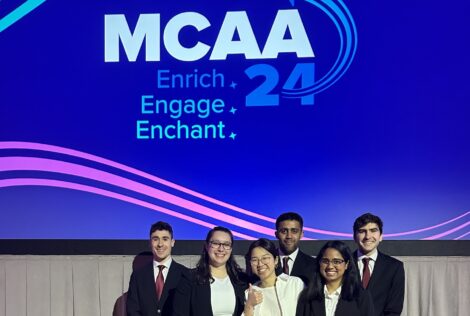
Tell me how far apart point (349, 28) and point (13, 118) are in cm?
255

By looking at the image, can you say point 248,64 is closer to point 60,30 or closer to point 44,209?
point 60,30

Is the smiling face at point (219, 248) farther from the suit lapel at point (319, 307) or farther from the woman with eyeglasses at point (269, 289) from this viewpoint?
the suit lapel at point (319, 307)

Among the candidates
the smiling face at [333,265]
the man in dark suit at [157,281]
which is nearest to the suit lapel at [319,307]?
the smiling face at [333,265]

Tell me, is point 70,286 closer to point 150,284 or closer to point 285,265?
point 150,284

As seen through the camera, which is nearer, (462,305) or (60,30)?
(462,305)

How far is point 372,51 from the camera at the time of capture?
5.44 m

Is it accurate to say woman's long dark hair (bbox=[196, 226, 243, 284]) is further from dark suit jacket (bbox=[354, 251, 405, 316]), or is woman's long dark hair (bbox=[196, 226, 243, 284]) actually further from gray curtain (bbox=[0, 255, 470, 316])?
gray curtain (bbox=[0, 255, 470, 316])

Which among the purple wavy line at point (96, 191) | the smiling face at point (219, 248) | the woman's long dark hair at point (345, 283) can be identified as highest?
the purple wavy line at point (96, 191)

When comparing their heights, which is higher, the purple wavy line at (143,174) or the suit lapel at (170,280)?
the purple wavy line at (143,174)

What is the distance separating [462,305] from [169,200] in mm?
2168

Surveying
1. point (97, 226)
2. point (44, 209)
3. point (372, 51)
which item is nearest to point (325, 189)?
point (372, 51)

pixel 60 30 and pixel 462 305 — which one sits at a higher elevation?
pixel 60 30

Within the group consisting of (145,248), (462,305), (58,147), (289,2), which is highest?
(289,2)

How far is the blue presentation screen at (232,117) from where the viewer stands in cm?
536
